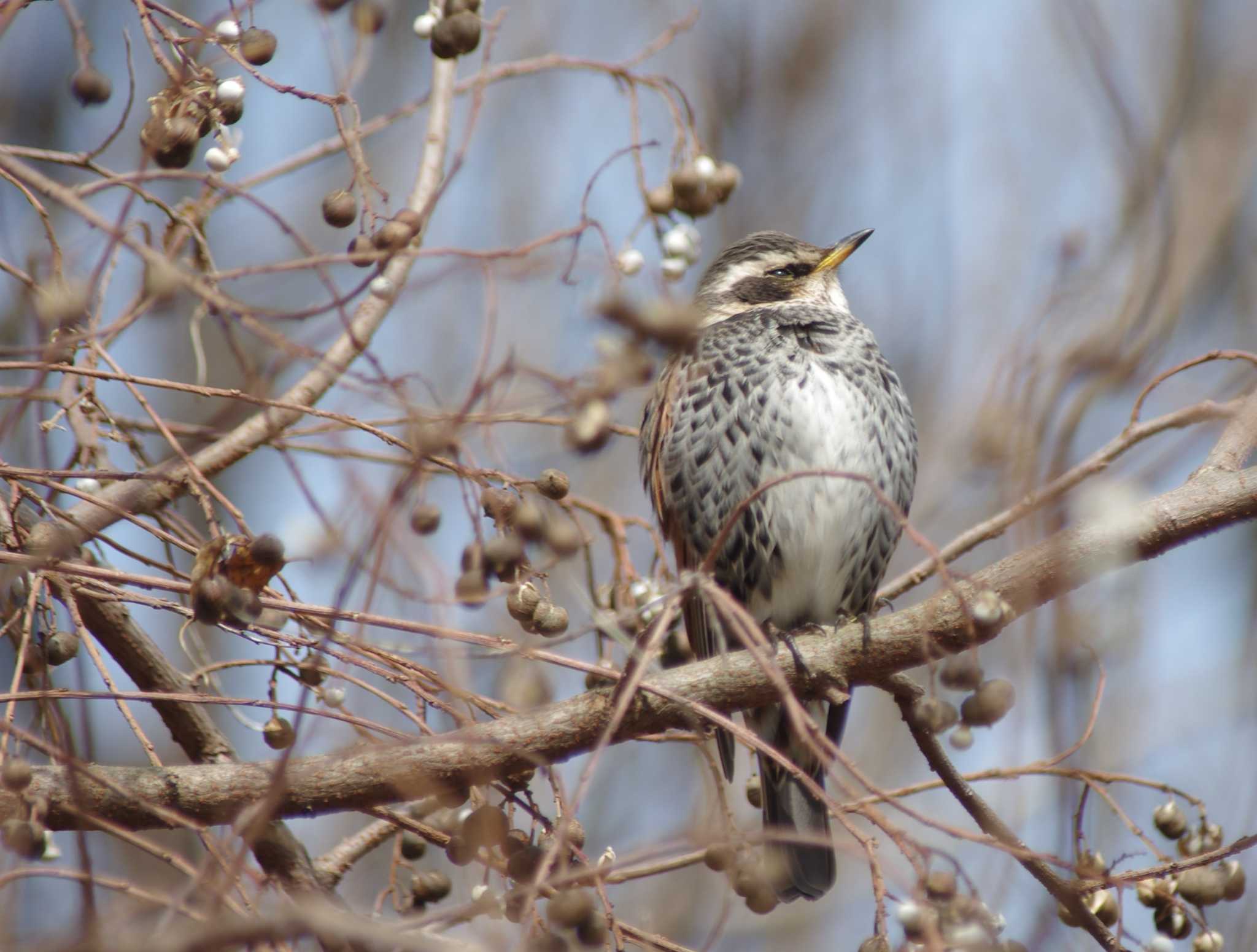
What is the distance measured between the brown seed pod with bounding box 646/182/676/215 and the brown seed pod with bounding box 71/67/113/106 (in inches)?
50.7

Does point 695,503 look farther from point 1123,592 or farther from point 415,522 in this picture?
point 415,522

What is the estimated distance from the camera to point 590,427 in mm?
2020

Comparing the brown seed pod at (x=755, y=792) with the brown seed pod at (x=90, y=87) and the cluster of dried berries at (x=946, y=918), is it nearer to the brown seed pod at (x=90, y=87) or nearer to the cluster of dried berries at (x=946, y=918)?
the cluster of dried berries at (x=946, y=918)

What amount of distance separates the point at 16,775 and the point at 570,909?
1.09 meters

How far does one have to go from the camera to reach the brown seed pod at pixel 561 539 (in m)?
2.31

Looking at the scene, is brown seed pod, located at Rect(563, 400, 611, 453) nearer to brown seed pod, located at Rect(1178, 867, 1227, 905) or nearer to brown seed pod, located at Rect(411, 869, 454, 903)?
brown seed pod, located at Rect(411, 869, 454, 903)

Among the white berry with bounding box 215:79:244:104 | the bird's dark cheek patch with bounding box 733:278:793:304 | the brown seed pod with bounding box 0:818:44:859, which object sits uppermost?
the bird's dark cheek patch with bounding box 733:278:793:304

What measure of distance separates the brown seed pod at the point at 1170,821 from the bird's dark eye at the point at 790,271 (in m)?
2.86

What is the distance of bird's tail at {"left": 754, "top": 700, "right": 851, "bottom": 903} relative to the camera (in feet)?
14.9

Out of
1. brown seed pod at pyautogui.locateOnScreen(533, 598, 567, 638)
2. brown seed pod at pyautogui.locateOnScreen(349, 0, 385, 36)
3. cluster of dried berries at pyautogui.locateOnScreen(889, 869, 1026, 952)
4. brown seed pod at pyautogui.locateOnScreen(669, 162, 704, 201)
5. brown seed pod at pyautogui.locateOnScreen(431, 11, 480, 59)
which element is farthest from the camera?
brown seed pod at pyautogui.locateOnScreen(669, 162, 704, 201)

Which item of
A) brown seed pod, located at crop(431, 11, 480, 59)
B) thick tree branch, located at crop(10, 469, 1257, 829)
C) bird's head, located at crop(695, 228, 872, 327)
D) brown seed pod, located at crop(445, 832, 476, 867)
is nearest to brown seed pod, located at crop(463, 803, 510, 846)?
brown seed pod, located at crop(445, 832, 476, 867)

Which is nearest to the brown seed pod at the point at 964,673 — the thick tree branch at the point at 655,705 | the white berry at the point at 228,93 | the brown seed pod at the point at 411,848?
the thick tree branch at the point at 655,705

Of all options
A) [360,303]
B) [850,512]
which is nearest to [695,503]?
[850,512]

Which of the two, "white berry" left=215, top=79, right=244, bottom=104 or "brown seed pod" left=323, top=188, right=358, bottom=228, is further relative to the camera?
"brown seed pod" left=323, top=188, right=358, bottom=228
